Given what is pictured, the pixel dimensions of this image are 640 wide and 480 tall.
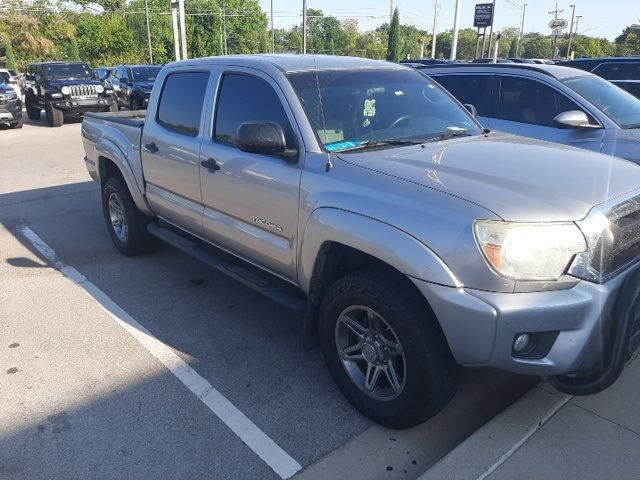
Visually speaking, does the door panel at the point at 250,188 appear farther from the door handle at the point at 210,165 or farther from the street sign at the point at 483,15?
the street sign at the point at 483,15

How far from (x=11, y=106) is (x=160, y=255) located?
42.6 ft

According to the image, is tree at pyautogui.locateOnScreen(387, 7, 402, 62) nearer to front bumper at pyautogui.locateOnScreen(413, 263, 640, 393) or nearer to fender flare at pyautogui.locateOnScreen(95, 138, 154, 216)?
fender flare at pyautogui.locateOnScreen(95, 138, 154, 216)

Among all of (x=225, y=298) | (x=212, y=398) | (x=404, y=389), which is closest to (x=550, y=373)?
(x=404, y=389)

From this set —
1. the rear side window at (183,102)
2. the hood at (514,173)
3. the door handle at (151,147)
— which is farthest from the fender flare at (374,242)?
the door handle at (151,147)

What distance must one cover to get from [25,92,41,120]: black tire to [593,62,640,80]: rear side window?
655 inches

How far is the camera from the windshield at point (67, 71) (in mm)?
17250

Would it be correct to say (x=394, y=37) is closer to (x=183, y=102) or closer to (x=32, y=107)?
(x=32, y=107)

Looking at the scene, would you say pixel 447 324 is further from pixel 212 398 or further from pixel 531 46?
pixel 531 46

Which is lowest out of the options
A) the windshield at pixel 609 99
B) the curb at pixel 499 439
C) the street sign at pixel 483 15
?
the curb at pixel 499 439

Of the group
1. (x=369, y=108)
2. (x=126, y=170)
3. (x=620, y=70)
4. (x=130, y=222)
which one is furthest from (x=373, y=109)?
(x=620, y=70)

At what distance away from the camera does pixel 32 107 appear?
18.6 m

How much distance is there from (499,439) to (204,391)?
1673 millimetres

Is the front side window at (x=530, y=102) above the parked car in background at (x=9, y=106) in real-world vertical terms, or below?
above

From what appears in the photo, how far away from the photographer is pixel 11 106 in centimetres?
1563
